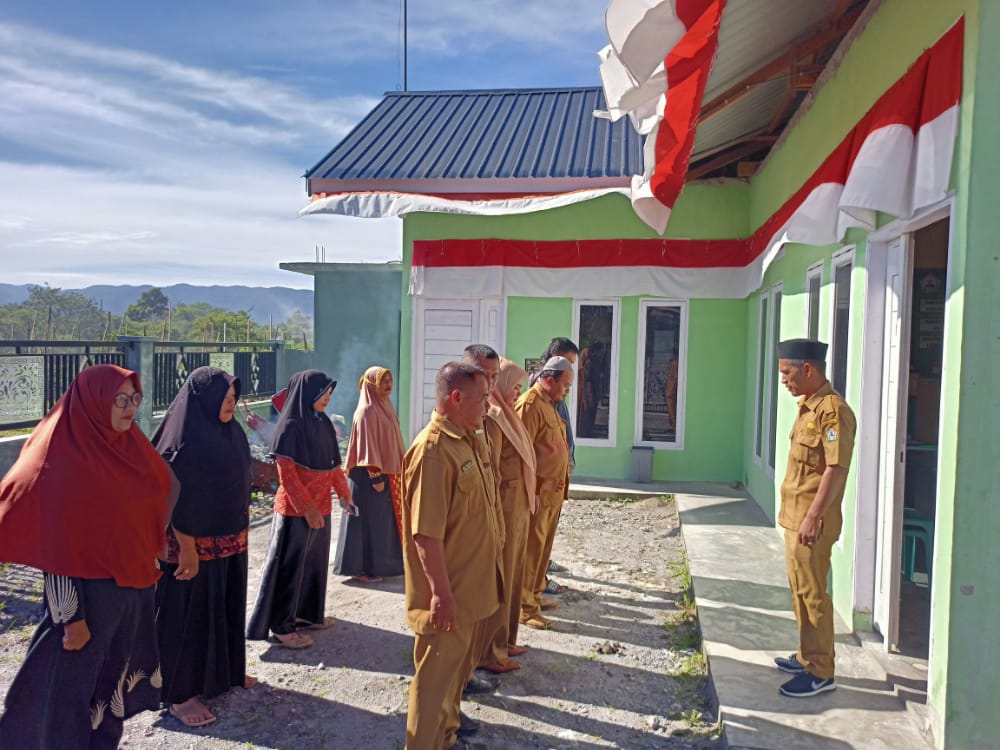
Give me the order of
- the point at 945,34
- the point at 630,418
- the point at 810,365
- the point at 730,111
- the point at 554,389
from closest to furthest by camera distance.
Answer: the point at 945,34
the point at 810,365
the point at 554,389
the point at 730,111
the point at 630,418

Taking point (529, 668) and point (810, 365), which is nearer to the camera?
point (810, 365)

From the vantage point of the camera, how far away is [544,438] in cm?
461

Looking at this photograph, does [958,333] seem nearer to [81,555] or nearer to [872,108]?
[872,108]

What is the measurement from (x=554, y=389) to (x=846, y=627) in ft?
6.91

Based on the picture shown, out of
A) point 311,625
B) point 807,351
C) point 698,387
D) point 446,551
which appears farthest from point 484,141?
point 446,551

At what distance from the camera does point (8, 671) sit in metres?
3.88

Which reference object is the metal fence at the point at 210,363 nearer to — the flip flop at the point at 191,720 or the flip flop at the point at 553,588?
the flip flop at the point at 553,588

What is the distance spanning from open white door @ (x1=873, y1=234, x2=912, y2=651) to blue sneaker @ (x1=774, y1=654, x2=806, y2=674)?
0.46 metres

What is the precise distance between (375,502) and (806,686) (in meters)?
3.25

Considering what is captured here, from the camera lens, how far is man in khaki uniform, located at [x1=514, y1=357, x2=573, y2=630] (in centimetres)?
459

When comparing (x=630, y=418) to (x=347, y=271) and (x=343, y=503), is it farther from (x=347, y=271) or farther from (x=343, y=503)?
(x=347, y=271)

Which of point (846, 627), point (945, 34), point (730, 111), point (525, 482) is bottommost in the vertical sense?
point (846, 627)

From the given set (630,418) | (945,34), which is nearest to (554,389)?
(945,34)

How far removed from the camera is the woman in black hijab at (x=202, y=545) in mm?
3320
